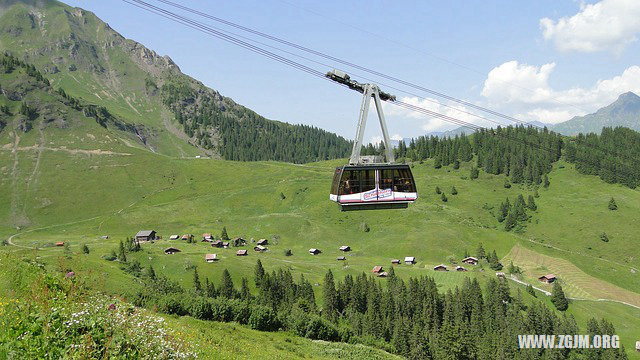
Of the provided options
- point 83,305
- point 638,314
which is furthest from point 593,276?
point 83,305

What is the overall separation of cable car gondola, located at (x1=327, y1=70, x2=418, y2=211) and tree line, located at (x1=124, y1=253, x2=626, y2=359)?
190 feet

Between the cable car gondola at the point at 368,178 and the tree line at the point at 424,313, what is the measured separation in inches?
2283

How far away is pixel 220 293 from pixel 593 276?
142m

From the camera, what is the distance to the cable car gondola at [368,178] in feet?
148

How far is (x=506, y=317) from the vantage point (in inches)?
5049

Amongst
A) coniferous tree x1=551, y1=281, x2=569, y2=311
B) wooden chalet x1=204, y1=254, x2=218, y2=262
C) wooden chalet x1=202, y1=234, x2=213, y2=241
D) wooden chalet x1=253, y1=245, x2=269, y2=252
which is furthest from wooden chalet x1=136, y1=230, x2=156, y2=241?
coniferous tree x1=551, y1=281, x2=569, y2=311

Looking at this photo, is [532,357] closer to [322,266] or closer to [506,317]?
[506,317]

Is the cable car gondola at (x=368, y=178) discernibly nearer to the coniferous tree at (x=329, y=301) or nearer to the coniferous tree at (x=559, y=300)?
the coniferous tree at (x=329, y=301)

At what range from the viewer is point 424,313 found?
125m

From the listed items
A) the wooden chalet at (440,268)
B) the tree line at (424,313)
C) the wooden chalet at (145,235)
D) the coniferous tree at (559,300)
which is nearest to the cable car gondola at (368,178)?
the tree line at (424,313)

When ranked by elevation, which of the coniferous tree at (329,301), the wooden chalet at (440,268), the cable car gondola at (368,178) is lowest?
the coniferous tree at (329,301)

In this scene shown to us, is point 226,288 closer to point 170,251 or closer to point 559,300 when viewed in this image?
point 170,251

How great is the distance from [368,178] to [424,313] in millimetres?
90312

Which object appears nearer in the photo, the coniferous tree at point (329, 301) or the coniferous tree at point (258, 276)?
the coniferous tree at point (329, 301)
